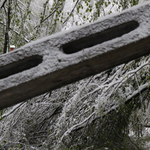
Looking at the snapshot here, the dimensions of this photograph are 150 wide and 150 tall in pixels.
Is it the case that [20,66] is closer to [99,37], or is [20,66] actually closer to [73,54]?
[73,54]

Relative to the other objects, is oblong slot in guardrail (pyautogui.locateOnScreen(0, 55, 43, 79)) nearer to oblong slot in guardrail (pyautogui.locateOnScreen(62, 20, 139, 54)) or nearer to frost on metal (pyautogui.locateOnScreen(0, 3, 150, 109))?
frost on metal (pyautogui.locateOnScreen(0, 3, 150, 109))

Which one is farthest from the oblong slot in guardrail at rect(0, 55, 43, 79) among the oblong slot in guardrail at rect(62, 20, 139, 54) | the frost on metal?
the oblong slot in guardrail at rect(62, 20, 139, 54)

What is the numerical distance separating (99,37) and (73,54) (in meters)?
0.13

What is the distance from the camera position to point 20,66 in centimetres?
75

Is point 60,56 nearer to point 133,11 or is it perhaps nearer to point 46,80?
point 46,80

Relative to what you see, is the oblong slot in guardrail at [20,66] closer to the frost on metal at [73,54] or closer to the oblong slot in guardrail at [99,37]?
the frost on metal at [73,54]

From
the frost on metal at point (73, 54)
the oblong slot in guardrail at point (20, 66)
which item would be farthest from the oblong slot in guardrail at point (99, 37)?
the oblong slot in guardrail at point (20, 66)

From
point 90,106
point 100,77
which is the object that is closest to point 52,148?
point 90,106

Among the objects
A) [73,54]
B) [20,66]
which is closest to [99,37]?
[73,54]

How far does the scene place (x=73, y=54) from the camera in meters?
0.71

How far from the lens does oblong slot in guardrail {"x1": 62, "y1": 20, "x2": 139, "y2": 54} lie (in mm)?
737

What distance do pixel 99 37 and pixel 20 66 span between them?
32cm

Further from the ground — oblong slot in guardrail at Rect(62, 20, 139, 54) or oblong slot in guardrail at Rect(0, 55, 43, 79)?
oblong slot in guardrail at Rect(62, 20, 139, 54)

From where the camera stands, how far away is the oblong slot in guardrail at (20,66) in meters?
0.73
